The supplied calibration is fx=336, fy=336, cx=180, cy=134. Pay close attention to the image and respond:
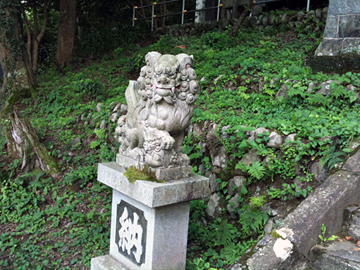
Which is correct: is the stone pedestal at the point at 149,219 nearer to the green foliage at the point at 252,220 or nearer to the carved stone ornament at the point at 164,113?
the carved stone ornament at the point at 164,113

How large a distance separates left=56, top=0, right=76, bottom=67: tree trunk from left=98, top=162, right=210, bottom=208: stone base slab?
9380 millimetres

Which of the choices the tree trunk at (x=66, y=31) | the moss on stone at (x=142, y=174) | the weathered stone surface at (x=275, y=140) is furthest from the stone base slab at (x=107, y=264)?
the tree trunk at (x=66, y=31)

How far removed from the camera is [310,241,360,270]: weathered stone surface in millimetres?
2921

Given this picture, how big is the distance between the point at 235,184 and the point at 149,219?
5.62ft

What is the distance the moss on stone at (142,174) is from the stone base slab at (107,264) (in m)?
1.18

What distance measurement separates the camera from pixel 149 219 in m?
3.55

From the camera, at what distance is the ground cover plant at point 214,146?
4.32 meters

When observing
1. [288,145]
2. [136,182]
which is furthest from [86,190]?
[288,145]

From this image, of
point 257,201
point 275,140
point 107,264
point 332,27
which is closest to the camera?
point 107,264

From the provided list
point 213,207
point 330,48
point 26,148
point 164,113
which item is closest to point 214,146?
point 213,207

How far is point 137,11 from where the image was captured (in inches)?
588

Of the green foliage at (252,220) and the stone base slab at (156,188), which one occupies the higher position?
the stone base slab at (156,188)

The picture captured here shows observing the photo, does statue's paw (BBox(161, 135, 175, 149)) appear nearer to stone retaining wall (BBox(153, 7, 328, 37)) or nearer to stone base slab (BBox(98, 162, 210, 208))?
stone base slab (BBox(98, 162, 210, 208))

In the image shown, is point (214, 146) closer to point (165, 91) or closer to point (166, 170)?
point (166, 170)
